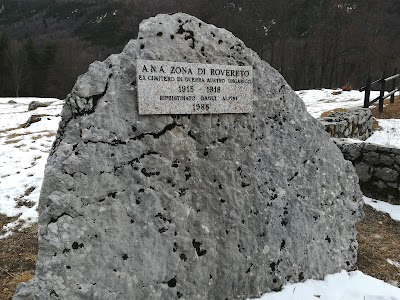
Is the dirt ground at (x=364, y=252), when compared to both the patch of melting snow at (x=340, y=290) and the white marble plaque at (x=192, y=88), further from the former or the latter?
the white marble plaque at (x=192, y=88)

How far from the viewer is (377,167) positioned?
652 cm

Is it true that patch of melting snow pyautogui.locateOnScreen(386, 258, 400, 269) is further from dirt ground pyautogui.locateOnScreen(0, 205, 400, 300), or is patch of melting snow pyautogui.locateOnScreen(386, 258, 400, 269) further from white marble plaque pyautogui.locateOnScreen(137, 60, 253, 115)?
white marble plaque pyautogui.locateOnScreen(137, 60, 253, 115)

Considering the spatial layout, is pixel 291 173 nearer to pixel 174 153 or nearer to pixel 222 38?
pixel 174 153

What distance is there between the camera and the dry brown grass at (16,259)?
4.02 metres

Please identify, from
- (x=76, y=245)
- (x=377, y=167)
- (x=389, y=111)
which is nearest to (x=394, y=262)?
(x=377, y=167)

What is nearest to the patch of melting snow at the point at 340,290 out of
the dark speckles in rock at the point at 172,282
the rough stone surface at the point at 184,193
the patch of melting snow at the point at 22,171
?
the rough stone surface at the point at 184,193

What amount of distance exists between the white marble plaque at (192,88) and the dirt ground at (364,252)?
113 inches

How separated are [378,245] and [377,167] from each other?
2.14m

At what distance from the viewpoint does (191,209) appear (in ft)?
10.3

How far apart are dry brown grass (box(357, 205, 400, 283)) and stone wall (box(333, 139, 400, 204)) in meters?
0.57

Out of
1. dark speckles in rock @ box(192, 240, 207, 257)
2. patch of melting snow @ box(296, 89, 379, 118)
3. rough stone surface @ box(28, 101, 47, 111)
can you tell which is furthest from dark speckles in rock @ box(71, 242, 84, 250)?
rough stone surface @ box(28, 101, 47, 111)

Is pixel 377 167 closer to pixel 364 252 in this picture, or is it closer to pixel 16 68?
pixel 364 252

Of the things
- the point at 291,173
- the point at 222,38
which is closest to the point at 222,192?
the point at 291,173

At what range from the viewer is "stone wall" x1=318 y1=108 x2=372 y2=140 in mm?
8188
